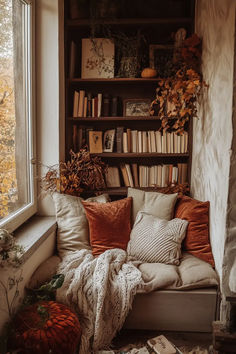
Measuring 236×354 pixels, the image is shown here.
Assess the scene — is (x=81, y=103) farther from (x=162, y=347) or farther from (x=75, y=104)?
(x=162, y=347)

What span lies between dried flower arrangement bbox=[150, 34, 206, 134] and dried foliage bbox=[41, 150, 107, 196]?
0.77 metres

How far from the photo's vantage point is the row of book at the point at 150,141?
10.6 feet

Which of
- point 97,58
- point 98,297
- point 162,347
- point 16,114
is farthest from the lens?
point 97,58

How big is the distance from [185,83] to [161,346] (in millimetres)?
2009

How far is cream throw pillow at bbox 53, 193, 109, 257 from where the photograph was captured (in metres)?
2.64

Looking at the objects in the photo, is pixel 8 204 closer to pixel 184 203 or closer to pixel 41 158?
pixel 41 158

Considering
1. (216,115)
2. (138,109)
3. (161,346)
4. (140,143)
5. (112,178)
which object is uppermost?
(138,109)

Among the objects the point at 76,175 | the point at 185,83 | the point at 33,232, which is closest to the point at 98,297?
the point at 33,232

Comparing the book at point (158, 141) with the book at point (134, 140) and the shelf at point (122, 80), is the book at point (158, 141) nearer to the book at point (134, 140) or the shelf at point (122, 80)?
the book at point (134, 140)

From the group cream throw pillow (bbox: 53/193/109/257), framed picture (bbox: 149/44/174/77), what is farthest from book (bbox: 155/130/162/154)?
cream throw pillow (bbox: 53/193/109/257)

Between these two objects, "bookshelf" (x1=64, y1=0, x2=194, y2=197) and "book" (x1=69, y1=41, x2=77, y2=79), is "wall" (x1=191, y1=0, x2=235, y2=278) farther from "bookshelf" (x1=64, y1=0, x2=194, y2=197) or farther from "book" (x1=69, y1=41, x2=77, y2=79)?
"book" (x1=69, y1=41, x2=77, y2=79)

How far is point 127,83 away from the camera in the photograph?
3344 millimetres

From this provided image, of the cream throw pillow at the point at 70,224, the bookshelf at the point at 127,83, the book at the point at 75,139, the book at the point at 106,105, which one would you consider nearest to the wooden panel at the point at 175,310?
the cream throw pillow at the point at 70,224

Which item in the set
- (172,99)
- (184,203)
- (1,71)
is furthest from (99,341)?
(172,99)
